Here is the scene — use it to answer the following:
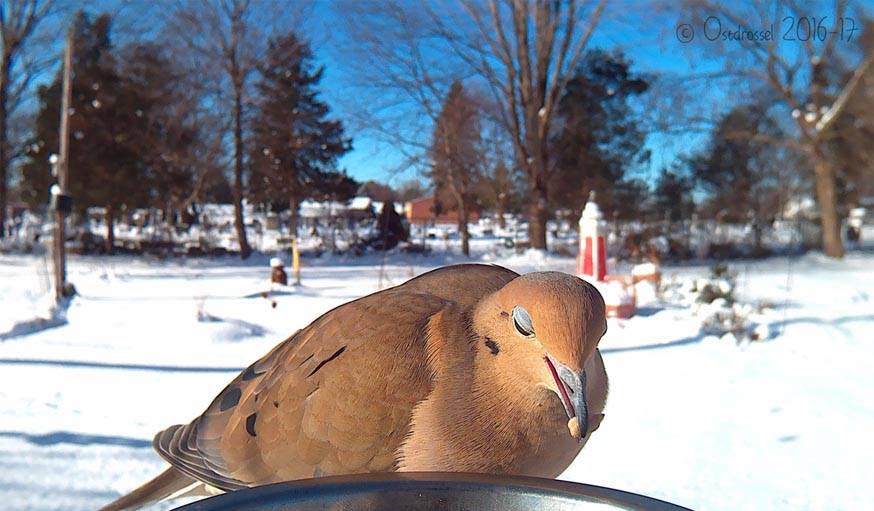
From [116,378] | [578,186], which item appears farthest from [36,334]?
[578,186]

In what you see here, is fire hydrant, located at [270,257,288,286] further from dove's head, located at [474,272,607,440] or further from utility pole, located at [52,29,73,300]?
dove's head, located at [474,272,607,440]

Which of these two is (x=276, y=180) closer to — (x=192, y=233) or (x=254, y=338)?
(x=192, y=233)

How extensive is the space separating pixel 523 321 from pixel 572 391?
14 cm

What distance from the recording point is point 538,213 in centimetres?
1373

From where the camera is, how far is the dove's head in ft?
3.18

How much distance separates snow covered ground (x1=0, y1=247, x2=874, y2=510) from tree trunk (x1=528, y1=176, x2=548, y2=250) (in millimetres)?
5846

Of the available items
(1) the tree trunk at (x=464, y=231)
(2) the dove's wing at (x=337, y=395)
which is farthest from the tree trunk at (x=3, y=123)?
(2) the dove's wing at (x=337, y=395)

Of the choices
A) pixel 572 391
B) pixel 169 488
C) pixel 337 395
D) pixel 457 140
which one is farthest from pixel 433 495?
pixel 457 140

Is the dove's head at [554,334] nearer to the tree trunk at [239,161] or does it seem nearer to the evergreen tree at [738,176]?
the tree trunk at [239,161]

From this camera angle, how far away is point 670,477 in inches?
118

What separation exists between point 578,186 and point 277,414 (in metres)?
18.2

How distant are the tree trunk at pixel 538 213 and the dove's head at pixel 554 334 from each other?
1269 centimetres

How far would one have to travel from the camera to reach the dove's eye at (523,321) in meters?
1.04
